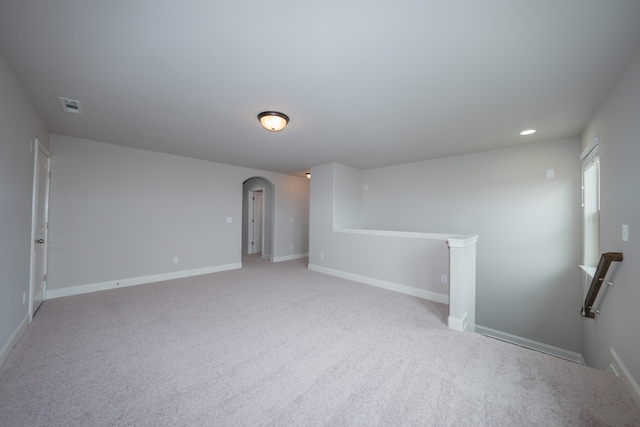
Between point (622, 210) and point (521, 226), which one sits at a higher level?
point (622, 210)

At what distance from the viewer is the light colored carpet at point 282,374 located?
1526 mm

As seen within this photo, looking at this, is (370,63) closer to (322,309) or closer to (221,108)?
(221,108)

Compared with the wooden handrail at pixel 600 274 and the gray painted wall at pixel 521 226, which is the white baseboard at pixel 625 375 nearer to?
the wooden handrail at pixel 600 274

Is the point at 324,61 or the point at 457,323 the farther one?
the point at 457,323

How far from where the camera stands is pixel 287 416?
151 cm

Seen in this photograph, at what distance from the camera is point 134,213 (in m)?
4.30

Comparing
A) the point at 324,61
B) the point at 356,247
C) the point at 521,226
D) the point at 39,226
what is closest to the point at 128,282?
the point at 39,226

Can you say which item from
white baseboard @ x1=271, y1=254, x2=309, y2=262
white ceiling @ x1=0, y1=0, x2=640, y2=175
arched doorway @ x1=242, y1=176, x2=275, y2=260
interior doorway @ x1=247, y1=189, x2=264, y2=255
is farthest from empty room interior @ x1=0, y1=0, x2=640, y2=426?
interior doorway @ x1=247, y1=189, x2=264, y2=255

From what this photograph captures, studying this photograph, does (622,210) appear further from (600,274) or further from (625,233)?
(600,274)

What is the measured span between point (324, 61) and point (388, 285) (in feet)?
11.6

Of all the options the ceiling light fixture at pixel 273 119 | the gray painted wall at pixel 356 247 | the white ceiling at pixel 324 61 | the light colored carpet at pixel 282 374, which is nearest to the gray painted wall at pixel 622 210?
the white ceiling at pixel 324 61

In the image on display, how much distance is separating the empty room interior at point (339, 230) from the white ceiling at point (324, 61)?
0.06 feet

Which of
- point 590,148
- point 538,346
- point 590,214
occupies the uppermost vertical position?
point 590,148

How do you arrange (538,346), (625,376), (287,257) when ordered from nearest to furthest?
(625,376) < (538,346) < (287,257)
